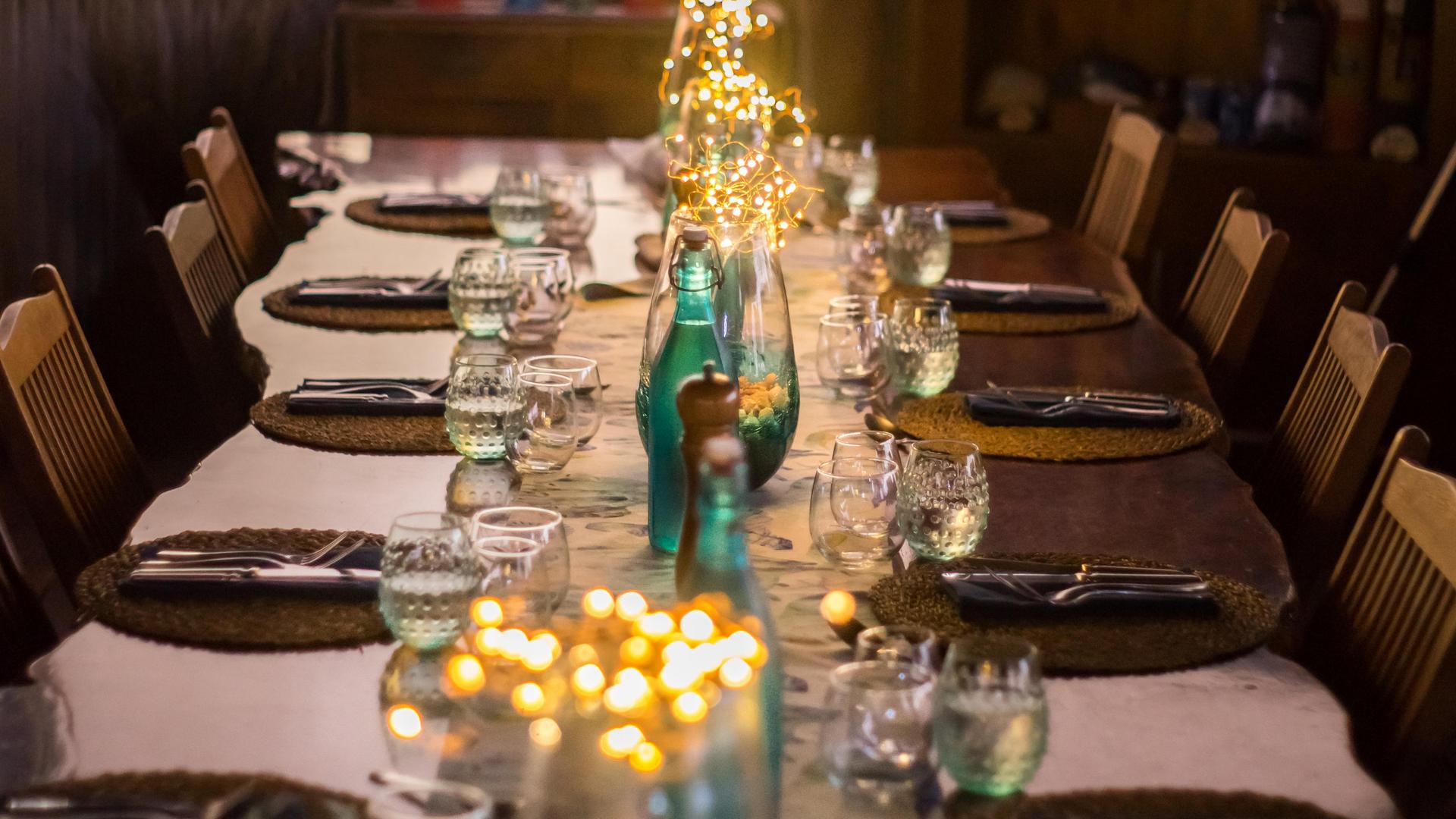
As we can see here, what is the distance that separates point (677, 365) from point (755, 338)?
0.65ft

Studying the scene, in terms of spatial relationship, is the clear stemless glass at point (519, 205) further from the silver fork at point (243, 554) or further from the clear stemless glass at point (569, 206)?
the silver fork at point (243, 554)

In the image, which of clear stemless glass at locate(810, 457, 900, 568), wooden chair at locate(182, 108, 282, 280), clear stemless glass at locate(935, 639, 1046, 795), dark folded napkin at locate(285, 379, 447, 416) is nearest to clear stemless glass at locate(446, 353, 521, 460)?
dark folded napkin at locate(285, 379, 447, 416)

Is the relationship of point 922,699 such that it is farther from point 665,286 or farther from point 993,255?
point 993,255

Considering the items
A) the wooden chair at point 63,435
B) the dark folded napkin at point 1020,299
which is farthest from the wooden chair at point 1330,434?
the wooden chair at point 63,435

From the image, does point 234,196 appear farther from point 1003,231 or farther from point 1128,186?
point 1128,186

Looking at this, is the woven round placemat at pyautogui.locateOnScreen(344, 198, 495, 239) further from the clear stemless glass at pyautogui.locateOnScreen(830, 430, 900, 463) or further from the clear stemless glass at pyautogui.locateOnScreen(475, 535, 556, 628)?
the clear stemless glass at pyautogui.locateOnScreen(475, 535, 556, 628)

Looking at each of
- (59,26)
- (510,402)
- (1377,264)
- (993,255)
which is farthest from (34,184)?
(1377,264)

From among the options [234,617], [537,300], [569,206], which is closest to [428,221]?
[569,206]

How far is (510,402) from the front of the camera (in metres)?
1.55

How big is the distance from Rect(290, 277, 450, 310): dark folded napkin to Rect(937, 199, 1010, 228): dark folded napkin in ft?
3.34

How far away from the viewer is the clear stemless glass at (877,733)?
957 mm

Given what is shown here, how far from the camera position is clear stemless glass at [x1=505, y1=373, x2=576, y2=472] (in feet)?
5.08

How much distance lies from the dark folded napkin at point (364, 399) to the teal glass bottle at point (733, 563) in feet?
2.53

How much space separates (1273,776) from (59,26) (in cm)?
329
